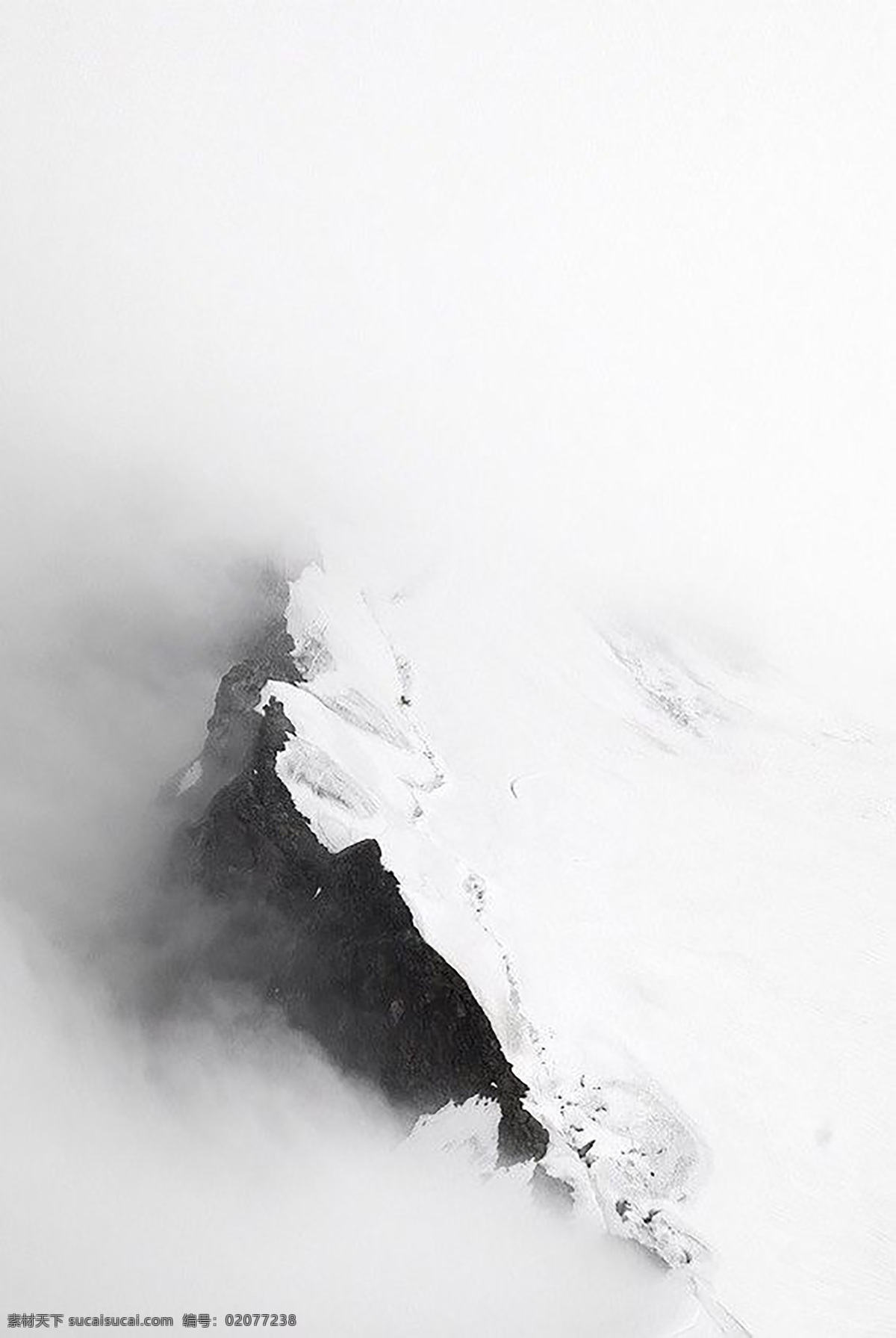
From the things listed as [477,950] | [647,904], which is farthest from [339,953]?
[647,904]

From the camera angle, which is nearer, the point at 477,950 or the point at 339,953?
the point at 339,953

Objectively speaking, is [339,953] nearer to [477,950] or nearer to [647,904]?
[477,950]

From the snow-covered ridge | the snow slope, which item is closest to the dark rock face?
the snow-covered ridge

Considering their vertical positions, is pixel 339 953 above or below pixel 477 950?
above

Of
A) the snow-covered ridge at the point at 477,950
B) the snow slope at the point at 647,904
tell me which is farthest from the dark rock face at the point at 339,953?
the snow slope at the point at 647,904

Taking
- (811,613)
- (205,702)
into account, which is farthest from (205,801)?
(811,613)

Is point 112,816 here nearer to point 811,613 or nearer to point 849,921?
point 849,921

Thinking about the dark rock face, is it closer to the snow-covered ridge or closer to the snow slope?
the snow-covered ridge

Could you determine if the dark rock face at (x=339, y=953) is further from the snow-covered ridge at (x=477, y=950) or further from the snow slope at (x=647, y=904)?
the snow slope at (x=647, y=904)
